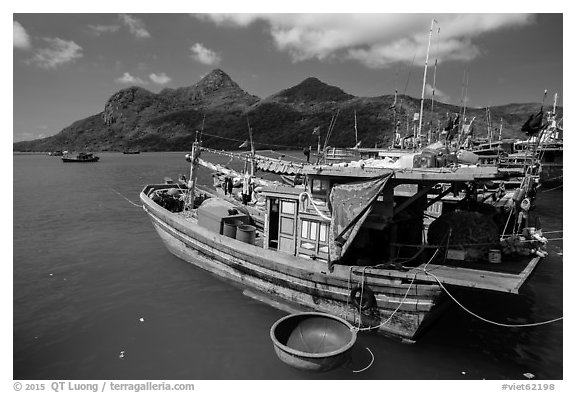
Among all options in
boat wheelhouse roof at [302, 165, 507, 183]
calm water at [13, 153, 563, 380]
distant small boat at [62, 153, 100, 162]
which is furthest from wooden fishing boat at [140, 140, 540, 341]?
distant small boat at [62, 153, 100, 162]

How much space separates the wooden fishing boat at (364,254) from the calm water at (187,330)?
0.95 metres

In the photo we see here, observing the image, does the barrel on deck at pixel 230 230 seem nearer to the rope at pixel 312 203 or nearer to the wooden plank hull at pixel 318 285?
the wooden plank hull at pixel 318 285

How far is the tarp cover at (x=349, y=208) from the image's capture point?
9125mm

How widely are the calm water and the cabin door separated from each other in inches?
90.1

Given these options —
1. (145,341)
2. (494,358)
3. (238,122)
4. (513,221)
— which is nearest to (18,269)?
(145,341)

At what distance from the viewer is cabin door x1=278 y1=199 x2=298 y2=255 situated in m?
11.7

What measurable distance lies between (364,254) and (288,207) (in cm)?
300

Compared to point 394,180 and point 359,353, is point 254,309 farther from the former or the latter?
point 394,180

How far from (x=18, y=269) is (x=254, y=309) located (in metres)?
12.1

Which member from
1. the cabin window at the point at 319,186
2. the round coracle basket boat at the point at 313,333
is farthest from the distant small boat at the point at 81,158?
the round coracle basket boat at the point at 313,333

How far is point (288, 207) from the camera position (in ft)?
38.8

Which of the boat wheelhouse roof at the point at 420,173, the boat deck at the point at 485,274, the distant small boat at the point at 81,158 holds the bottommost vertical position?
the boat deck at the point at 485,274

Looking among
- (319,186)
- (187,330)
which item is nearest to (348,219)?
(319,186)

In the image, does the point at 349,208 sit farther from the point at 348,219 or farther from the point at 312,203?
the point at 312,203
